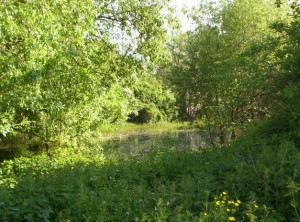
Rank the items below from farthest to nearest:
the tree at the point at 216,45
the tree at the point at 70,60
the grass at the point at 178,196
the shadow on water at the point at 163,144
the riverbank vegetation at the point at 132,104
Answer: the tree at the point at 216,45 < the shadow on water at the point at 163,144 < the tree at the point at 70,60 < the riverbank vegetation at the point at 132,104 < the grass at the point at 178,196

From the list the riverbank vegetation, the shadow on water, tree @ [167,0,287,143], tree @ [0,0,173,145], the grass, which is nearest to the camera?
the grass

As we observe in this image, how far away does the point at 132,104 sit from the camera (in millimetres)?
16281

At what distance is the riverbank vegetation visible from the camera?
397cm

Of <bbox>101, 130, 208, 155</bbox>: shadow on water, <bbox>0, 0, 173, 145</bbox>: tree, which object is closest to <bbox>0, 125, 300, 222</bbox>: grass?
<bbox>0, 0, 173, 145</bbox>: tree

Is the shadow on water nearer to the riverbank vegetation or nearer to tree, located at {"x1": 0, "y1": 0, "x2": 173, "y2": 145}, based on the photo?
the riverbank vegetation

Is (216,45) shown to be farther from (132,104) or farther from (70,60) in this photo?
(70,60)

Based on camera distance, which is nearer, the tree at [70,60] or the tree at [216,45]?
the tree at [70,60]

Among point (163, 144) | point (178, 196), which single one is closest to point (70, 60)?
point (163, 144)

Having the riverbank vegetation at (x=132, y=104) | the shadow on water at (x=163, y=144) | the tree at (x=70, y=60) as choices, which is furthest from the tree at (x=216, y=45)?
the tree at (x=70, y=60)

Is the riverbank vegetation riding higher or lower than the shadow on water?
higher

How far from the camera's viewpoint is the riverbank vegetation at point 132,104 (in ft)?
13.0

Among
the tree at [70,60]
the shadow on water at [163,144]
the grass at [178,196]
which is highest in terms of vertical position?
the tree at [70,60]

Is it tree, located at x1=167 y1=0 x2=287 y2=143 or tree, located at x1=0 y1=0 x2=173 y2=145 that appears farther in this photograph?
tree, located at x1=167 y1=0 x2=287 y2=143

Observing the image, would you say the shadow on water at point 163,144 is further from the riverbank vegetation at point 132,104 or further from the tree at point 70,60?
the tree at point 70,60
